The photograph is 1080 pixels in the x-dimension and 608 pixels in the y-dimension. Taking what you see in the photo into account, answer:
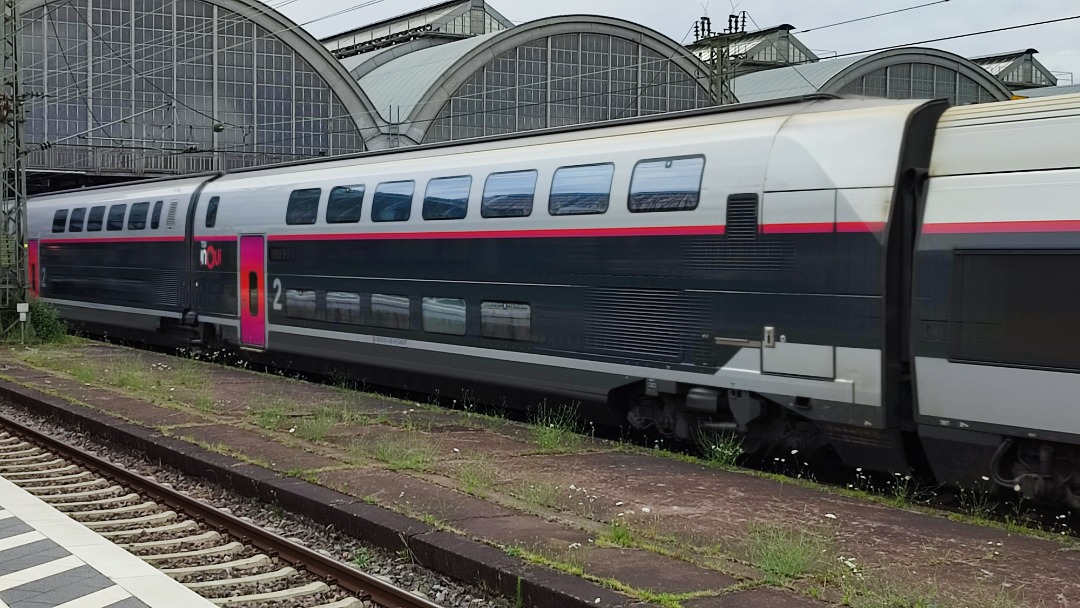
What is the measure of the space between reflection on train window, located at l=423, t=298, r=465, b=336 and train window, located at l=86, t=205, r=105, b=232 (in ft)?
39.0

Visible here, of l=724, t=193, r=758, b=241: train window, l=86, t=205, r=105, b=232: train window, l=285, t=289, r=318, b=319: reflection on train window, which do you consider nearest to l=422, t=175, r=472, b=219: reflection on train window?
l=285, t=289, r=318, b=319: reflection on train window

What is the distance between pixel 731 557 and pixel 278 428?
19.8 feet

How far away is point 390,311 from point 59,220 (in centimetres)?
1377

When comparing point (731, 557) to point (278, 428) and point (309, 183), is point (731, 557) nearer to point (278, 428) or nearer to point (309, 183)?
point (278, 428)

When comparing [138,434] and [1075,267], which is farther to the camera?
[138,434]

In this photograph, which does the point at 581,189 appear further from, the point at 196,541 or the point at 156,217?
the point at 156,217

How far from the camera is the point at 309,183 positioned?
1639 cm

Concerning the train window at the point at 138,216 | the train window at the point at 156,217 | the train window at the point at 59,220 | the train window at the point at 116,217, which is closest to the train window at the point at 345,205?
the train window at the point at 156,217

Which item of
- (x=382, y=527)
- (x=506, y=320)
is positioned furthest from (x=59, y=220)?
(x=382, y=527)

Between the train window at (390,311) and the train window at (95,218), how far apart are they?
35.1 feet

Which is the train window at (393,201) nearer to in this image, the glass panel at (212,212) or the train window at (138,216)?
the glass panel at (212,212)

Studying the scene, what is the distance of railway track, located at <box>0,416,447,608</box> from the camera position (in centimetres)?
652

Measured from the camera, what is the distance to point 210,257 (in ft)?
62.6

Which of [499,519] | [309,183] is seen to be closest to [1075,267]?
[499,519]
